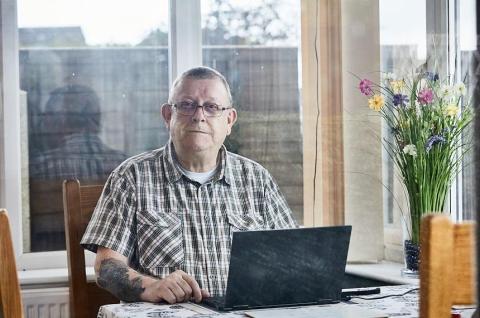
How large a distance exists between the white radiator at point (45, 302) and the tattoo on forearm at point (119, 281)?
517mm

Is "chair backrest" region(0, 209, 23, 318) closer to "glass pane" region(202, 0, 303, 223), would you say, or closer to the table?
the table

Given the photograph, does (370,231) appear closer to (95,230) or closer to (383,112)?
(383,112)

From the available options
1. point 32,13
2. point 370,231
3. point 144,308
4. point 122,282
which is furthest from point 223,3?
point 144,308

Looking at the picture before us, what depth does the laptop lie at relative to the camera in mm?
1743

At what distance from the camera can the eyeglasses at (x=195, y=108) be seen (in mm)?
2630

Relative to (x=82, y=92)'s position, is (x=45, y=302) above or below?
below

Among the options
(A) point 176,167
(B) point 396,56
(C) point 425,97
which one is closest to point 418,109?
(C) point 425,97

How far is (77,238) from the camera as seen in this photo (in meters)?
2.55

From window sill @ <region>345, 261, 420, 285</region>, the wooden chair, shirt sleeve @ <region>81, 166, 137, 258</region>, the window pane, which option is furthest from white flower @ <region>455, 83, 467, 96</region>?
the wooden chair

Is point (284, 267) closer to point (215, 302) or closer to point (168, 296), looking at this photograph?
point (215, 302)

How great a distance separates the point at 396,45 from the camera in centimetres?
294

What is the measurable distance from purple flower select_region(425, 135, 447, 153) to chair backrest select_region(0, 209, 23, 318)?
1352mm

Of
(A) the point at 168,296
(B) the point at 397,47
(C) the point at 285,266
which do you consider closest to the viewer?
(C) the point at 285,266

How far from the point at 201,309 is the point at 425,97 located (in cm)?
109
